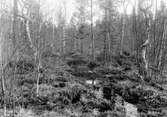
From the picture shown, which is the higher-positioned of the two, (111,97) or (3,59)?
(3,59)

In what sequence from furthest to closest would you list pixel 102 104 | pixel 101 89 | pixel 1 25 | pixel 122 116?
pixel 101 89 < pixel 102 104 < pixel 122 116 < pixel 1 25

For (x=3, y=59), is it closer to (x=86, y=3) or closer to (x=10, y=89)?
(x=10, y=89)

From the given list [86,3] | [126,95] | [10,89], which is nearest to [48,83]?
[126,95]

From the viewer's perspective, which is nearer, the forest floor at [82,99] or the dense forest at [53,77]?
the dense forest at [53,77]

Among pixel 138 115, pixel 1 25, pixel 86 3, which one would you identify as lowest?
pixel 138 115

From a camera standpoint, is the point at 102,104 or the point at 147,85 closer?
the point at 102,104

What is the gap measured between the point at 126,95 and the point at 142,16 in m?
5.32

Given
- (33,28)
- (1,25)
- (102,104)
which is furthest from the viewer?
(102,104)

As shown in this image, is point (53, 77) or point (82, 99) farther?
point (53, 77)

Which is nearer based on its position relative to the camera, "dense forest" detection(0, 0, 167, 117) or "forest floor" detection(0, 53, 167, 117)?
"dense forest" detection(0, 0, 167, 117)

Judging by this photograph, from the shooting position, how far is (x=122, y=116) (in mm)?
5387

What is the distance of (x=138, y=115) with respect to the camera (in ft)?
18.3

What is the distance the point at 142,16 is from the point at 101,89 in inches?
217

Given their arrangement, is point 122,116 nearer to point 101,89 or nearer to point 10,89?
point 101,89
